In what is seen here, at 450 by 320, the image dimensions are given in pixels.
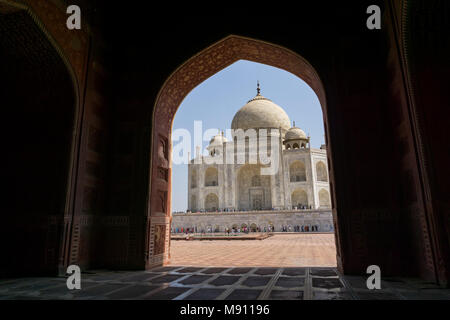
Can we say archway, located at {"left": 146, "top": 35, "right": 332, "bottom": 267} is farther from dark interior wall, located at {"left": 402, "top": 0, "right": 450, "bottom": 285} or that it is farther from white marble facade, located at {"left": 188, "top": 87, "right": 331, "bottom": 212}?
white marble facade, located at {"left": 188, "top": 87, "right": 331, "bottom": 212}

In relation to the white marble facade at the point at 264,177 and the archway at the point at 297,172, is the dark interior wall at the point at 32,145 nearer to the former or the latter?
the white marble facade at the point at 264,177

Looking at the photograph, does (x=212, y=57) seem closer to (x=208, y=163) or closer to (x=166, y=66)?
(x=166, y=66)

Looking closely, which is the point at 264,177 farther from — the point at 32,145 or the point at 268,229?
the point at 32,145

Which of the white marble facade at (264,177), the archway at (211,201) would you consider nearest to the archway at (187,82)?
the white marble facade at (264,177)

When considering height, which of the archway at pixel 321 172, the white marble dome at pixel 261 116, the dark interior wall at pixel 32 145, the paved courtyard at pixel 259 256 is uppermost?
the white marble dome at pixel 261 116

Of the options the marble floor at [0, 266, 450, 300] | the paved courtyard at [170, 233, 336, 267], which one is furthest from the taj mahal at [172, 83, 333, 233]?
the marble floor at [0, 266, 450, 300]

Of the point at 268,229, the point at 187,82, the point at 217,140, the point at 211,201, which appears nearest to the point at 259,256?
the point at 187,82

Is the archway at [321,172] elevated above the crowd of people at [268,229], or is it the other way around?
the archway at [321,172]

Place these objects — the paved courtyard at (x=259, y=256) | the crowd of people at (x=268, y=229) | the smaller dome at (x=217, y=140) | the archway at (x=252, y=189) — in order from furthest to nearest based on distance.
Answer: the smaller dome at (x=217, y=140) < the archway at (x=252, y=189) < the crowd of people at (x=268, y=229) < the paved courtyard at (x=259, y=256)
